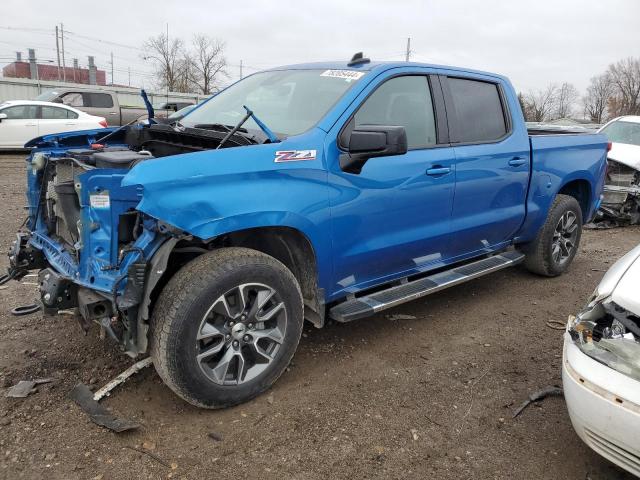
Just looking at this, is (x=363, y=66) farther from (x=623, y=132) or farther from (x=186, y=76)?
(x=186, y=76)

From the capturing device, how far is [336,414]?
9.64 ft

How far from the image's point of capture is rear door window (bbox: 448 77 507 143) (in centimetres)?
404

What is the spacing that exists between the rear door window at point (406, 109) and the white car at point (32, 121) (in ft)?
35.8

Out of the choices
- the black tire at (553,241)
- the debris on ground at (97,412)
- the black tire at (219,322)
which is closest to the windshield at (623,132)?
the black tire at (553,241)

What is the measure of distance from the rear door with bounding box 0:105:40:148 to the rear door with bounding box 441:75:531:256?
11.6 meters

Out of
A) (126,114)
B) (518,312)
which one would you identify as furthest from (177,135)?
(126,114)

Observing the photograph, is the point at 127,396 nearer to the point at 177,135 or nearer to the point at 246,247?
the point at 246,247

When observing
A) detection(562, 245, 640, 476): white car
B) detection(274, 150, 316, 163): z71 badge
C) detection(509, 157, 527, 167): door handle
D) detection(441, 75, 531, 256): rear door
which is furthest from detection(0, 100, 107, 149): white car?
detection(562, 245, 640, 476): white car

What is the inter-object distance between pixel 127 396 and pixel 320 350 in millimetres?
1322

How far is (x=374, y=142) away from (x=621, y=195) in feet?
22.4

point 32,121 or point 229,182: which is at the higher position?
point 32,121

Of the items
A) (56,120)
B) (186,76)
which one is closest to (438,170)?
(56,120)

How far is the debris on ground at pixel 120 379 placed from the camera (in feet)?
9.86

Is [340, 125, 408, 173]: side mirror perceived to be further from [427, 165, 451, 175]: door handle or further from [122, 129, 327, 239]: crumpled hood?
[427, 165, 451, 175]: door handle
